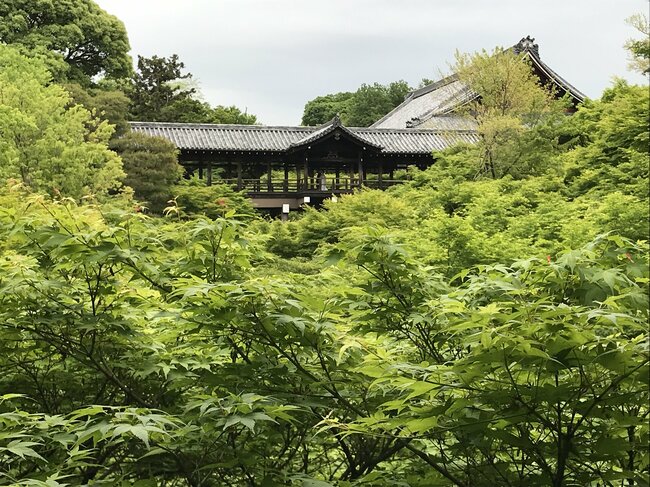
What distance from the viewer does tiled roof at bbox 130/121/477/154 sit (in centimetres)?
2133

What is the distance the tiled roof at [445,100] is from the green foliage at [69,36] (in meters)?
12.2

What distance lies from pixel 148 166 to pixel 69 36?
10096mm

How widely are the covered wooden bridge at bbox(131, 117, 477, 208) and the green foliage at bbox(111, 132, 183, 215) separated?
3.74 meters

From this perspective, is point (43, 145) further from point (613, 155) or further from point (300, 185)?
point (300, 185)

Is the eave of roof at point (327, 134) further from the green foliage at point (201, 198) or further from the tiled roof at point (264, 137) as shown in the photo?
the green foliage at point (201, 198)

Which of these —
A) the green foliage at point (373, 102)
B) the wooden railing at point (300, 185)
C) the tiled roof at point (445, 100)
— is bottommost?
the wooden railing at point (300, 185)

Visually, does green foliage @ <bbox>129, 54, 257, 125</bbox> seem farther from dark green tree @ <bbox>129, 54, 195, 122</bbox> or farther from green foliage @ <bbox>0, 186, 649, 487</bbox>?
green foliage @ <bbox>0, 186, 649, 487</bbox>

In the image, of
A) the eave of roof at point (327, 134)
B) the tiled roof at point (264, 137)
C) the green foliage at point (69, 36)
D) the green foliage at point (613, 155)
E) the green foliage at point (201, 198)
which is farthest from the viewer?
the green foliage at point (69, 36)

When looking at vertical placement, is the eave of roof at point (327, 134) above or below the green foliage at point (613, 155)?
above

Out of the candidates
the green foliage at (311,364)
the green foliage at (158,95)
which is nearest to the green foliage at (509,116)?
the green foliage at (311,364)

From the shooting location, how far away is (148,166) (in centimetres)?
1639

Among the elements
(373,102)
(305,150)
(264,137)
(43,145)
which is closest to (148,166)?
(43,145)

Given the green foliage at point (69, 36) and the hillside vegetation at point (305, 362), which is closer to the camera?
the hillside vegetation at point (305, 362)

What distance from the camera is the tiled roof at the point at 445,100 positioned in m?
16.8
